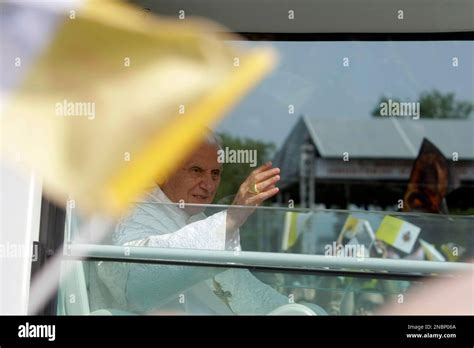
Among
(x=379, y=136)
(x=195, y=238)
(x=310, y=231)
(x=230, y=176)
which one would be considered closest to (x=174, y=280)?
(x=195, y=238)

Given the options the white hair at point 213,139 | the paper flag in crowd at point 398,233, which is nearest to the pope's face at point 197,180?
the white hair at point 213,139

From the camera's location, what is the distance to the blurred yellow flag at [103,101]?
1.99 meters

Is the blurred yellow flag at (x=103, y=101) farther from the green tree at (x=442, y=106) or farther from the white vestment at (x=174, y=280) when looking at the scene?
the green tree at (x=442, y=106)

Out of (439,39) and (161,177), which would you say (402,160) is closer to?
(439,39)

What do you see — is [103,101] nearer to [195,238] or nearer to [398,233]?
[195,238]

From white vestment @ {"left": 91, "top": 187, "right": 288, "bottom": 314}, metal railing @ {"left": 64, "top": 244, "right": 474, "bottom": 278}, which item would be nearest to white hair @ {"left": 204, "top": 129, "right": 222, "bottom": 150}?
white vestment @ {"left": 91, "top": 187, "right": 288, "bottom": 314}

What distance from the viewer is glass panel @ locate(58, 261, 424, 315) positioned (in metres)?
2.26

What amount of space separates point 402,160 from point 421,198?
189 mm

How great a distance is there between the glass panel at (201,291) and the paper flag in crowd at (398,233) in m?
0.62

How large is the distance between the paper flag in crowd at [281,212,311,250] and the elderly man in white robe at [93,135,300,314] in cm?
74

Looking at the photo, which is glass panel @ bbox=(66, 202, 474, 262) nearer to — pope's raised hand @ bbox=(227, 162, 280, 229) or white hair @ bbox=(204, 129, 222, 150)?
pope's raised hand @ bbox=(227, 162, 280, 229)

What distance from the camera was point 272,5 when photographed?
278 cm

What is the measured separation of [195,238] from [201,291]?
14 centimetres

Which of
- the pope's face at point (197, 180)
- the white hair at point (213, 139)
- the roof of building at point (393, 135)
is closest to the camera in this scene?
the pope's face at point (197, 180)
